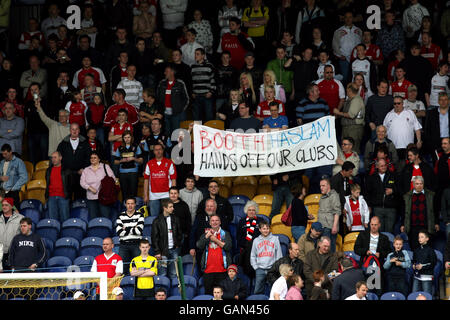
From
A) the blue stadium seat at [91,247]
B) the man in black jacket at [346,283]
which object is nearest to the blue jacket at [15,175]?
the blue stadium seat at [91,247]

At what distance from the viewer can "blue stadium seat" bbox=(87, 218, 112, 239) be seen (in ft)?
53.7

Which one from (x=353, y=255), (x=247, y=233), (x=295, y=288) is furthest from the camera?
(x=247, y=233)

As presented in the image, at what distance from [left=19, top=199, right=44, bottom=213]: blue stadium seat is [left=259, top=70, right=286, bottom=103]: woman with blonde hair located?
4.71 meters

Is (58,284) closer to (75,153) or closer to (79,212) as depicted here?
(79,212)

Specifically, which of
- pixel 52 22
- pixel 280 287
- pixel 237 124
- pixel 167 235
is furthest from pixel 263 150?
pixel 52 22

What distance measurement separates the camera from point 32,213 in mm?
16953

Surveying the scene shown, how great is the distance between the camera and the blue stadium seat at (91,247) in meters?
15.8

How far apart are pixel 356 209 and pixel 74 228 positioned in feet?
Answer: 15.8

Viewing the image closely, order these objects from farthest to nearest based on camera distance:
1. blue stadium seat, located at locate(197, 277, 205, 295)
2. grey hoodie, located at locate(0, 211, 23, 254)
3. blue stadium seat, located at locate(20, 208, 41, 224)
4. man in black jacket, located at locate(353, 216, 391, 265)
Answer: blue stadium seat, located at locate(20, 208, 41, 224) → grey hoodie, located at locate(0, 211, 23, 254) → blue stadium seat, located at locate(197, 277, 205, 295) → man in black jacket, located at locate(353, 216, 391, 265)

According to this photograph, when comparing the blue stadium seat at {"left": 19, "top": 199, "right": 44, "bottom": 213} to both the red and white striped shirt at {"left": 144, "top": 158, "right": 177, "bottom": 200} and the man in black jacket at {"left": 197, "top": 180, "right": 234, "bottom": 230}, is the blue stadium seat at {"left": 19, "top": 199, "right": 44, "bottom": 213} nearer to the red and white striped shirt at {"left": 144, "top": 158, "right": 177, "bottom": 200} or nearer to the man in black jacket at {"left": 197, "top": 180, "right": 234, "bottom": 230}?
the red and white striped shirt at {"left": 144, "top": 158, "right": 177, "bottom": 200}

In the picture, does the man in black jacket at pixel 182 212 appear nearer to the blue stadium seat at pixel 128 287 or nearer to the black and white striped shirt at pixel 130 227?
the black and white striped shirt at pixel 130 227

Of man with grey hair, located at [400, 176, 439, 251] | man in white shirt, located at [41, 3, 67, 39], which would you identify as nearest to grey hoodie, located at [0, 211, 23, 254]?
man with grey hair, located at [400, 176, 439, 251]

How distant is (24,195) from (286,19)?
7047 mm

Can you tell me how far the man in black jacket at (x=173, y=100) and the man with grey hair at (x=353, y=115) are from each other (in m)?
2.94
